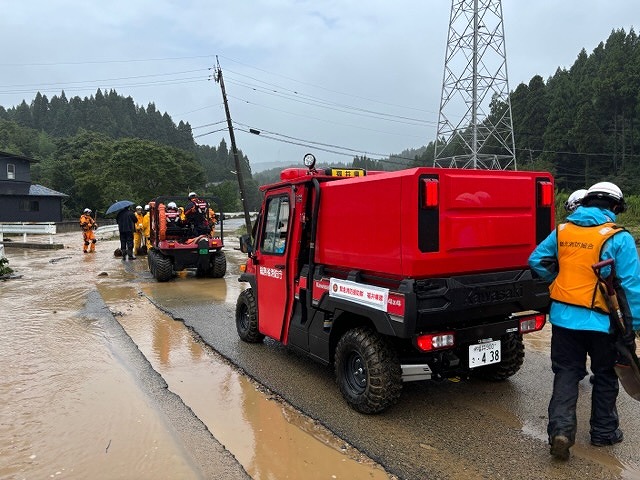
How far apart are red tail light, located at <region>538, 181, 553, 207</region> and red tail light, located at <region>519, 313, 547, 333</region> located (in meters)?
1.00

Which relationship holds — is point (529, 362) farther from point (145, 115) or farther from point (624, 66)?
point (145, 115)

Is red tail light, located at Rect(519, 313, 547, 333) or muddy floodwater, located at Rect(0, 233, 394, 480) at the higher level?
red tail light, located at Rect(519, 313, 547, 333)

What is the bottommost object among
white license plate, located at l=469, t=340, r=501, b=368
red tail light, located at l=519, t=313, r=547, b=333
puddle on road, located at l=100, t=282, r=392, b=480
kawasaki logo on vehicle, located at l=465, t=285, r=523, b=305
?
puddle on road, located at l=100, t=282, r=392, b=480

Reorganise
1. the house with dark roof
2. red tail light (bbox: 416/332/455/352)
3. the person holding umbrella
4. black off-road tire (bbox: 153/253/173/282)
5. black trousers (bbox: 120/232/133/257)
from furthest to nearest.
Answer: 1. the house with dark roof
2. black trousers (bbox: 120/232/133/257)
3. the person holding umbrella
4. black off-road tire (bbox: 153/253/173/282)
5. red tail light (bbox: 416/332/455/352)

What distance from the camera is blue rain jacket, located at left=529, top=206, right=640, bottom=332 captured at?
10.6 ft

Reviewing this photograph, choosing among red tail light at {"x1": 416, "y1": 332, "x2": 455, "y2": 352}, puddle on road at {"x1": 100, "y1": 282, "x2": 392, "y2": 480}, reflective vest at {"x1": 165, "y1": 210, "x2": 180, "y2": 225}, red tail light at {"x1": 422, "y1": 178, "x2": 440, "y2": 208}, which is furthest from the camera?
reflective vest at {"x1": 165, "y1": 210, "x2": 180, "y2": 225}

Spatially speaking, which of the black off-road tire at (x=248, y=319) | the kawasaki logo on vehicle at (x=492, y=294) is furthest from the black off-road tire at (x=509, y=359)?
the black off-road tire at (x=248, y=319)

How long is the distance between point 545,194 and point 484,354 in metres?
1.52

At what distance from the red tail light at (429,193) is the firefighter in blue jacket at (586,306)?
88 cm

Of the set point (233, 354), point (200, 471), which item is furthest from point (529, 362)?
point (200, 471)

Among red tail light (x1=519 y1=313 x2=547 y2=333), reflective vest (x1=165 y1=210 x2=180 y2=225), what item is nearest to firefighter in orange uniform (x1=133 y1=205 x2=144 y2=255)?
reflective vest (x1=165 y1=210 x2=180 y2=225)

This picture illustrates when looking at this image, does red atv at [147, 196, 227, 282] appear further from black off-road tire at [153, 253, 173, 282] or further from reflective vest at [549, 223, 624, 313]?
reflective vest at [549, 223, 624, 313]

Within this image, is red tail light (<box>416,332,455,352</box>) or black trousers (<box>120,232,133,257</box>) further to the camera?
black trousers (<box>120,232,133,257</box>)

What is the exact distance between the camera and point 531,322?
4.39m
